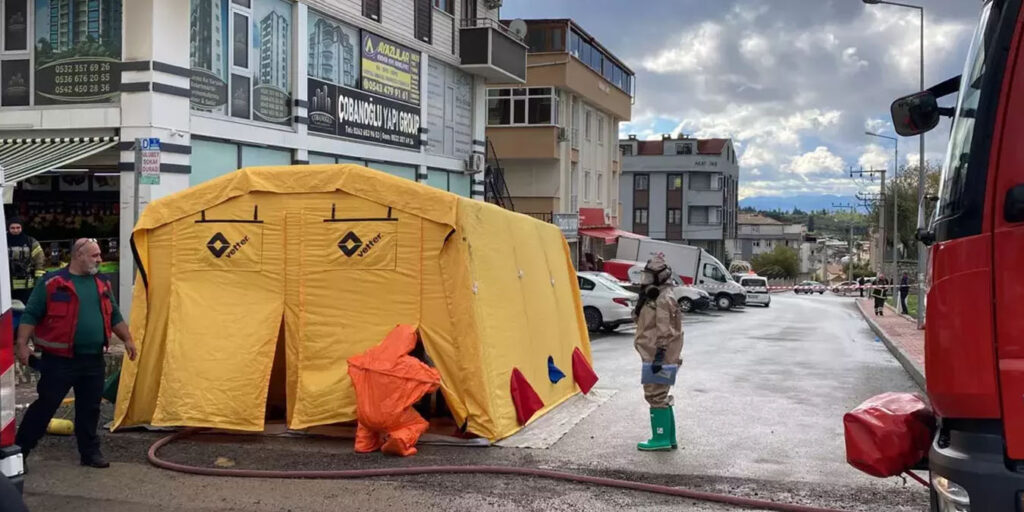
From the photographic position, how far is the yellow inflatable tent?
885cm

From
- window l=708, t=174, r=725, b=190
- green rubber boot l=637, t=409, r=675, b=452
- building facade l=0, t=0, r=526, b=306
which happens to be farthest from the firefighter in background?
window l=708, t=174, r=725, b=190

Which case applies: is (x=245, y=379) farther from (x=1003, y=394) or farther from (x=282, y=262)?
(x=1003, y=394)

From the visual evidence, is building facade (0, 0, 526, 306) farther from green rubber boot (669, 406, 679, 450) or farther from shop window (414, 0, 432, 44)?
green rubber boot (669, 406, 679, 450)

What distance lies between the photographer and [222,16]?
16.4 metres

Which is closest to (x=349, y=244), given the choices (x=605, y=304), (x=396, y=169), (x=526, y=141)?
(x=396, y=169)

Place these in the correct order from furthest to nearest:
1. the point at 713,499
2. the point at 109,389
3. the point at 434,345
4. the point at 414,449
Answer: the point at 109,389 → the point at 434,345 → the point at 414,449 → the point at 713,499

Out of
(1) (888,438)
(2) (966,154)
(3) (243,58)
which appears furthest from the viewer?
(3) (243,58)

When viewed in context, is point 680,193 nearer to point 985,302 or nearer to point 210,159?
point 210,159

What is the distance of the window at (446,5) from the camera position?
24.2 meters

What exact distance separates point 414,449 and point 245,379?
187 centimetres

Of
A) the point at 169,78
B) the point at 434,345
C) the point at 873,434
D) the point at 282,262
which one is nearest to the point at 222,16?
the point at 169,78

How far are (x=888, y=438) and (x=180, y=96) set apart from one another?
1361cm

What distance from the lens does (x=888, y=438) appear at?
414 cm

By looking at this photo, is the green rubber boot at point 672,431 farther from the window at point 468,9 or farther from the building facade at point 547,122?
the building facade at point 547,122
